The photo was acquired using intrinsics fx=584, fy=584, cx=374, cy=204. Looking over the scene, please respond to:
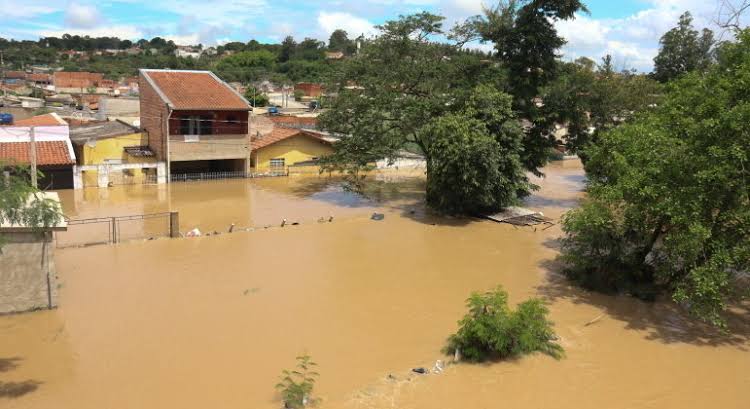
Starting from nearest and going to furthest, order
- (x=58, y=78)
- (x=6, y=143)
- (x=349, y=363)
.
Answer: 1. (x=349, y=363)
2. (x=6, y=143)
3. (x=58, y=78)

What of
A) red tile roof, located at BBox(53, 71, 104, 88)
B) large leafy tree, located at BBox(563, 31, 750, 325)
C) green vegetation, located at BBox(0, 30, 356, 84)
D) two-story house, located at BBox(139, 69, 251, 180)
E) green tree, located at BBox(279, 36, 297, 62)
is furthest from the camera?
green tree, located at BBox(279, 36, 297, 62)

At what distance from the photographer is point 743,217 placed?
1290 centimetres

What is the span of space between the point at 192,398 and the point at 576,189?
1189 inches

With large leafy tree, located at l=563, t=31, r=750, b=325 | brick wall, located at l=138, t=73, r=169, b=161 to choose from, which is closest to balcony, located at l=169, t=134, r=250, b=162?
brick wall, located at l=138, t=73, r=169, b=161

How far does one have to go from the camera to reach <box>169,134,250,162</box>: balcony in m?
31.2

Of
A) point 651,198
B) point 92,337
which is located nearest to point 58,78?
point 92,337

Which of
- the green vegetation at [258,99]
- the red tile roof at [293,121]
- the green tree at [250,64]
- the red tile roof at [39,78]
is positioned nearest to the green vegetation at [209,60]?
the green tree at [250,64]

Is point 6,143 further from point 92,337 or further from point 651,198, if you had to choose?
point 651,198

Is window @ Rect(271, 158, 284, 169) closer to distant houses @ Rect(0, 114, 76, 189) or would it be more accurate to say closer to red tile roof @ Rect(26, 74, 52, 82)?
distant houses @ Rect(0, 114, 76, 189)

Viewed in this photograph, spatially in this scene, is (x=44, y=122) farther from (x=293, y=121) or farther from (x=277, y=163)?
(x=293, y=121)

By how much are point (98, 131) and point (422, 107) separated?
18.6 meters

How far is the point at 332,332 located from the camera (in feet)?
44.2

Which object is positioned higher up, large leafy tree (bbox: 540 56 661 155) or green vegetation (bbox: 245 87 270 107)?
green vegetation (bbox: 245 87 270 107)

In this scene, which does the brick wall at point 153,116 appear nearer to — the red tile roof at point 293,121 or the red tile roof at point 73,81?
the red tile roof at point 293,121
